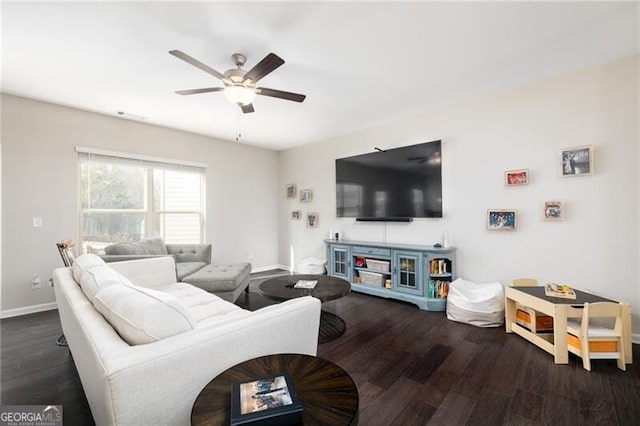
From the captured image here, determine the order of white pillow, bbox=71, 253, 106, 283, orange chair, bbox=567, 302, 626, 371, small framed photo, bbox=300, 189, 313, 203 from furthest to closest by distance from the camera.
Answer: small framed photo, bbox=300, 189, 313, 203, orange chair, bbox=567, 302, 626, 371, white pillow, bbox=71, 253, 106, 283

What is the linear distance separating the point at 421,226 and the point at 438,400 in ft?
7.67

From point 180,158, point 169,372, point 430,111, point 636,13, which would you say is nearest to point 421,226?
point 430,111

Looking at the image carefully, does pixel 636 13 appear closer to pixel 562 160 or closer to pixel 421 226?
pixel 562 160

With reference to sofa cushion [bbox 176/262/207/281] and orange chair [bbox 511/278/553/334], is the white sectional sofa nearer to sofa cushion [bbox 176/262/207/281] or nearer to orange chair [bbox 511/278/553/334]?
sofa cushion [bbox 176/262/207/281]

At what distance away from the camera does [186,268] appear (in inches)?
137

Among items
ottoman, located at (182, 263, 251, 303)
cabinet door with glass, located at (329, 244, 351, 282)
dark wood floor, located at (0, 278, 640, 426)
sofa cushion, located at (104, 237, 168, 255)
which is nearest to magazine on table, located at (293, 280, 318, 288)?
dark wood floor, located at (0, 278, 640, 426)

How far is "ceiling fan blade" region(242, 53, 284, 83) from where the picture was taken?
1848 millimetres

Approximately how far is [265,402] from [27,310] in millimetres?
4038

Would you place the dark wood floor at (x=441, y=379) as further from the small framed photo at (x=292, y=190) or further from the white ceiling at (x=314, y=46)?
the small framed photo at (x=292, y=190)

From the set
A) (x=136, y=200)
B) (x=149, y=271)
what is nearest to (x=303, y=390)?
(x=149, y=271)

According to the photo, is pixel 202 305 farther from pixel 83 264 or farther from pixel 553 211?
pixel 553 211

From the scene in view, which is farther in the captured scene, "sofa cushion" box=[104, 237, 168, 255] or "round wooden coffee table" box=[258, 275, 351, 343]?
"sofa cushion" box=[104, 237, 168, 255]

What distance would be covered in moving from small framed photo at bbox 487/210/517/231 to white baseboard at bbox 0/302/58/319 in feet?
17.5

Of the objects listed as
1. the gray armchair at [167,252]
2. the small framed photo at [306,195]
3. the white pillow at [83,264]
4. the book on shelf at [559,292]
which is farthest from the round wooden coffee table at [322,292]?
the small framed photo at [306,195]
